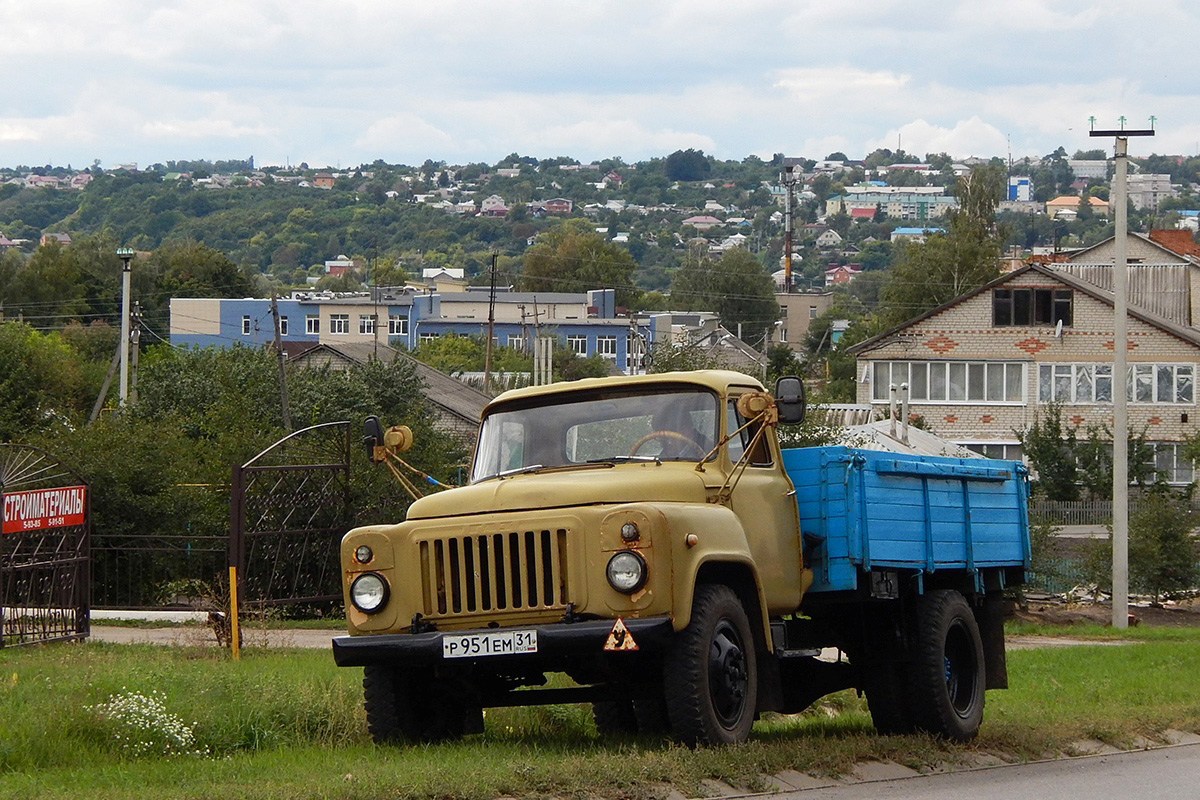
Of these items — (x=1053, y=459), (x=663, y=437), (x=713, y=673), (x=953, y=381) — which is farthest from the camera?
(x=953, y=381)

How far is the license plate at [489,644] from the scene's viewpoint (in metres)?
9.36

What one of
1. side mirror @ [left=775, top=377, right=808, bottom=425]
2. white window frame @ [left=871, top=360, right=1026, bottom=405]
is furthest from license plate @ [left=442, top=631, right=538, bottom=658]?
white window frame @ [left=871, top=360, right=1026, bottom=405]

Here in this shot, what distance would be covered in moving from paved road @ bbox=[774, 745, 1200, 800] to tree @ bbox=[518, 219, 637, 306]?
126465 millimetres

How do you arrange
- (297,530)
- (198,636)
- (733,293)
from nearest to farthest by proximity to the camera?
(198,636) → (297,530) → (733,293)

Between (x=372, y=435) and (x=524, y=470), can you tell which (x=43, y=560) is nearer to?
(x=372, y=435)

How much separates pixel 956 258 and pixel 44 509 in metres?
72.7

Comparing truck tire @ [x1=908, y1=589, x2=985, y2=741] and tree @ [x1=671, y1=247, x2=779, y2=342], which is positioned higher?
tree @ [x1=671, y1=247, x2=779, y2=342]

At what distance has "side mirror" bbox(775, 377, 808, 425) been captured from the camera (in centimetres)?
1070

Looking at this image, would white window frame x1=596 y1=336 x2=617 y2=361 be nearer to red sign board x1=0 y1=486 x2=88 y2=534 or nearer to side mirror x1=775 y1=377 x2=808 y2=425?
red sign board x1=0 y1=486 x2=88 y2=534

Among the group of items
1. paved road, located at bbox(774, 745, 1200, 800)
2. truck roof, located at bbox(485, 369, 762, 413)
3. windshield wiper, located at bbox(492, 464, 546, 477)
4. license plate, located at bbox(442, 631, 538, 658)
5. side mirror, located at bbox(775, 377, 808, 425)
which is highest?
truck roof, located at bbox(485, 369, 762, 413)

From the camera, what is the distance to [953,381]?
62469mm

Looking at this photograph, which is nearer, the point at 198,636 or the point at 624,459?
the point at 624,459

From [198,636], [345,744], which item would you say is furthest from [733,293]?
[345,744]

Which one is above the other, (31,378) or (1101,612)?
(31,378)
